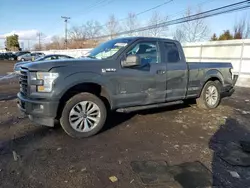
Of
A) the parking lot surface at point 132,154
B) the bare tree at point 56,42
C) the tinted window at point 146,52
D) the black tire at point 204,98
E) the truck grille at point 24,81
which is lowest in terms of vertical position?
the parking lot surface at point 132,154

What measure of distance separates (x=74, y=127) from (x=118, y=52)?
1774 millimetres

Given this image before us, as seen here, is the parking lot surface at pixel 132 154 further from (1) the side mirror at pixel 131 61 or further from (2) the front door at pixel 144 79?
(1) the side mirror at pixel 131 61

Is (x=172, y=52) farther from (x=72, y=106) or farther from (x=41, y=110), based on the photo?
(x=41, y=110)

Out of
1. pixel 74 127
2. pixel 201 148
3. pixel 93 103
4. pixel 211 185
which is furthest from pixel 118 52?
pixel 211 185

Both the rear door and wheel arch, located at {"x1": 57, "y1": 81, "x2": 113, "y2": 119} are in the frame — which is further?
the rear door

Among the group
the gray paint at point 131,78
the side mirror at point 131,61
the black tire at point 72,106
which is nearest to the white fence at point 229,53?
the gray paint at point 131,78

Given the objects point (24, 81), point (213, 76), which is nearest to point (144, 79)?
point (24, 81)

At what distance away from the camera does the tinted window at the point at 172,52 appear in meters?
5.38

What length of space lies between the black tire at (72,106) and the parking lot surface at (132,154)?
0.13 m

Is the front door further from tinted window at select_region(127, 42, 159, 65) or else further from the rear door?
the rear door

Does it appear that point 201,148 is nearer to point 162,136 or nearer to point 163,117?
point 162,136

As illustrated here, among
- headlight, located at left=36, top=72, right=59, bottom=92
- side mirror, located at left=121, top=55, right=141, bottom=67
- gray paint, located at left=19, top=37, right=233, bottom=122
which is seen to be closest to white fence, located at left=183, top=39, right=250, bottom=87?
gray paint, located at left=19, top=37, right=233, bottom=122

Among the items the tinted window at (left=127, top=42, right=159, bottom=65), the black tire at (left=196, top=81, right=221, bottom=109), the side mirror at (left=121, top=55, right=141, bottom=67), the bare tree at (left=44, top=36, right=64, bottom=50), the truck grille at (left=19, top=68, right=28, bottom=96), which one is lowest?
the black tire at (left=196, top=81, right=221, bottom=109)

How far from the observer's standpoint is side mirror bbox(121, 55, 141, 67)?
14.6 feet
